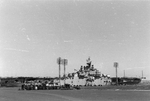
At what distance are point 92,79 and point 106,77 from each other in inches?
335

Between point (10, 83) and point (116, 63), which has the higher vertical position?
point (116, 63)

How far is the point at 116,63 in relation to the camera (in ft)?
376

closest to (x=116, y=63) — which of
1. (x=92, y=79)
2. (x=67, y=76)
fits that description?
(x=92, y=79)

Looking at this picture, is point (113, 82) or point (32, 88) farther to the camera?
point (113, 82)

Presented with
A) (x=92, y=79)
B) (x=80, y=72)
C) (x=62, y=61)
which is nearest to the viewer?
(x=62, y=61)

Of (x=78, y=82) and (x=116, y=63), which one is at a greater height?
(x=116, y=63)

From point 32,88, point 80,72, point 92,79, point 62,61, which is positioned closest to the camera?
point 32,88

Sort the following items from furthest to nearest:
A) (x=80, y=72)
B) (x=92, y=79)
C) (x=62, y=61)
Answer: (x=80, y=72) < (x=92, y=79) < (x=62, y=61)

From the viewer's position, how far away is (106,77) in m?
129

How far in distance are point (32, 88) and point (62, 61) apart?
35.0 metres

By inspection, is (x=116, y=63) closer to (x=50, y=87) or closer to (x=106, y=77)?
(x=106, y=77)

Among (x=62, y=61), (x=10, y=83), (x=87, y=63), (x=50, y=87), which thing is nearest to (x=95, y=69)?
(x=87, y=63)

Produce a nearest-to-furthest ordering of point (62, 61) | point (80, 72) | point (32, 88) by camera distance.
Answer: point (32, 88) → point (62, 61) → point (80, 72)

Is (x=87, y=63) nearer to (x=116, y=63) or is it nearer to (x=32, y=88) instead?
(x=116, y=63)
